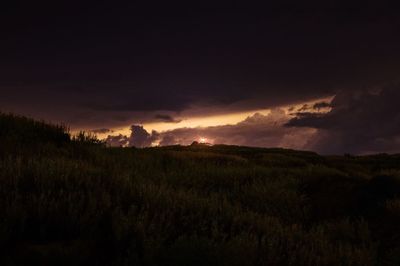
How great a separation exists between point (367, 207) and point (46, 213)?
24.6 ft

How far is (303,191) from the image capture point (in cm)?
1212

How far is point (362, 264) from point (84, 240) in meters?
3.91

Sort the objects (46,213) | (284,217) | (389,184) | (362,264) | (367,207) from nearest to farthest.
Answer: (46,213) → (362,264) → (284,217) → (367,207) → (389,184)

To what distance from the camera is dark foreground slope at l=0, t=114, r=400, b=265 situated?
16.8ft

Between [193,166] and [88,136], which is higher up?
[88,136]

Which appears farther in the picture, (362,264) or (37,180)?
(37,180)

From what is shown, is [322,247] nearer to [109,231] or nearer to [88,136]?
[109,231]

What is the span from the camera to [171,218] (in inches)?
259

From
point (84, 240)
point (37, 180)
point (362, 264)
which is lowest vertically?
point (362, 264)

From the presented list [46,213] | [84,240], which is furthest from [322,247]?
[46,213]

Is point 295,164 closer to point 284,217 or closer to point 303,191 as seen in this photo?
point 303,191

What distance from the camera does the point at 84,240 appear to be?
538 centimetres

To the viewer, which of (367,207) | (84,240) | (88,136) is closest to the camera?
(84,240)

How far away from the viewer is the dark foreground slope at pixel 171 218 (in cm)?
512
